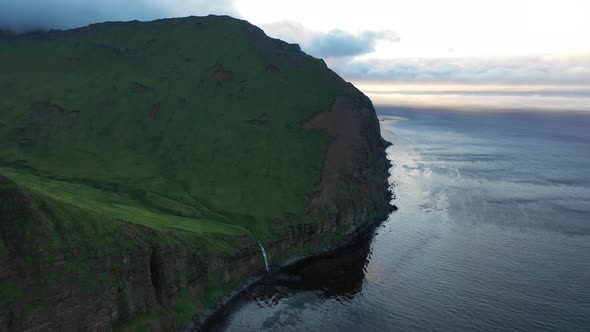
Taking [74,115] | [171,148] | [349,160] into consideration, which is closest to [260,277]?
[349,160]

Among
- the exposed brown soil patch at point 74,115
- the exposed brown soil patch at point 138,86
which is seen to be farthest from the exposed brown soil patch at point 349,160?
the exposed brown soil patch at point 74,115

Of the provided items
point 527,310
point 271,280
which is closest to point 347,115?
point 271,280

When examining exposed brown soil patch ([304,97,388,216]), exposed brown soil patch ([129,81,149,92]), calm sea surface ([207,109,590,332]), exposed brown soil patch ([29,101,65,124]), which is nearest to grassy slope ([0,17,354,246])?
exposed brown soil patch ([29,101,65,124])

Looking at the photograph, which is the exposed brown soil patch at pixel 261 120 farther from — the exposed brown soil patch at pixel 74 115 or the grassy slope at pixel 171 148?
the exposed brown soil patch at pixel 74 115

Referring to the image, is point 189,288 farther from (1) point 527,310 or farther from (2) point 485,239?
(2) point 485,239

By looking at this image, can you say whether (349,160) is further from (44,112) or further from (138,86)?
(44,112)

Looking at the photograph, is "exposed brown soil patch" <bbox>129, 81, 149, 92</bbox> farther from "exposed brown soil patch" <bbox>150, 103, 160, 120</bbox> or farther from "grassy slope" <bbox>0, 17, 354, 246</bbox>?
"exposed brown soil patch" <bbox>150, 103, 160, 120</bbox>
